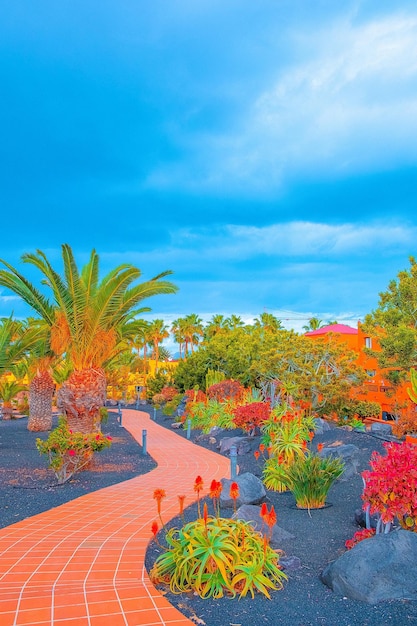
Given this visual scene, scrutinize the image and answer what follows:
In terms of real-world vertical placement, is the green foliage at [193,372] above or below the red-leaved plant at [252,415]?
above

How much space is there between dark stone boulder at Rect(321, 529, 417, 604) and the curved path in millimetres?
1328

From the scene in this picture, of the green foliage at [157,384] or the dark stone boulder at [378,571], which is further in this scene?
the green foliage at [157,384]

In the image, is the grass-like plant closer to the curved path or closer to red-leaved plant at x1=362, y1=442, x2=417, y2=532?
the curved path

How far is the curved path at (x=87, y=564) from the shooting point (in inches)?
142

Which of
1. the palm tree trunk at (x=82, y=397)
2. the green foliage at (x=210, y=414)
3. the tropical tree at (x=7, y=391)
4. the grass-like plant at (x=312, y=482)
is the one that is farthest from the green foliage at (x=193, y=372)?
the grass-like plant at (x=312, y=482)

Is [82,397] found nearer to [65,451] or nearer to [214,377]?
[65,451]

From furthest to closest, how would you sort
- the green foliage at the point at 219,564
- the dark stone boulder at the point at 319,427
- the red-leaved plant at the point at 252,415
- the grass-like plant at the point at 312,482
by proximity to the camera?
the red-leaved plant at the point at 252,415
the dark stone boulder at the point at 319,427
the grass-like plant at the point at 312,482
the green foliage at the point at 219,564

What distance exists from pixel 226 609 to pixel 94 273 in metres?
11.1

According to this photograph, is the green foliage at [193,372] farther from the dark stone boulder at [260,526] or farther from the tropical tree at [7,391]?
the dark stone boulder at [260,526]

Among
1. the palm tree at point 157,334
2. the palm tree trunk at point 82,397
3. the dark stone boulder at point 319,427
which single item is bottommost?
the dark stone boulder at point 319,427

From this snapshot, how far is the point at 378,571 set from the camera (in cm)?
388

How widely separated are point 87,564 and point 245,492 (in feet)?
8.19

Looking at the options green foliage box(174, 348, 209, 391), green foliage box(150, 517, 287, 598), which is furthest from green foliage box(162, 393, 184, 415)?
green foliage box(150, 517, 287, 598)

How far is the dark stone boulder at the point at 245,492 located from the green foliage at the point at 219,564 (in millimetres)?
1983
